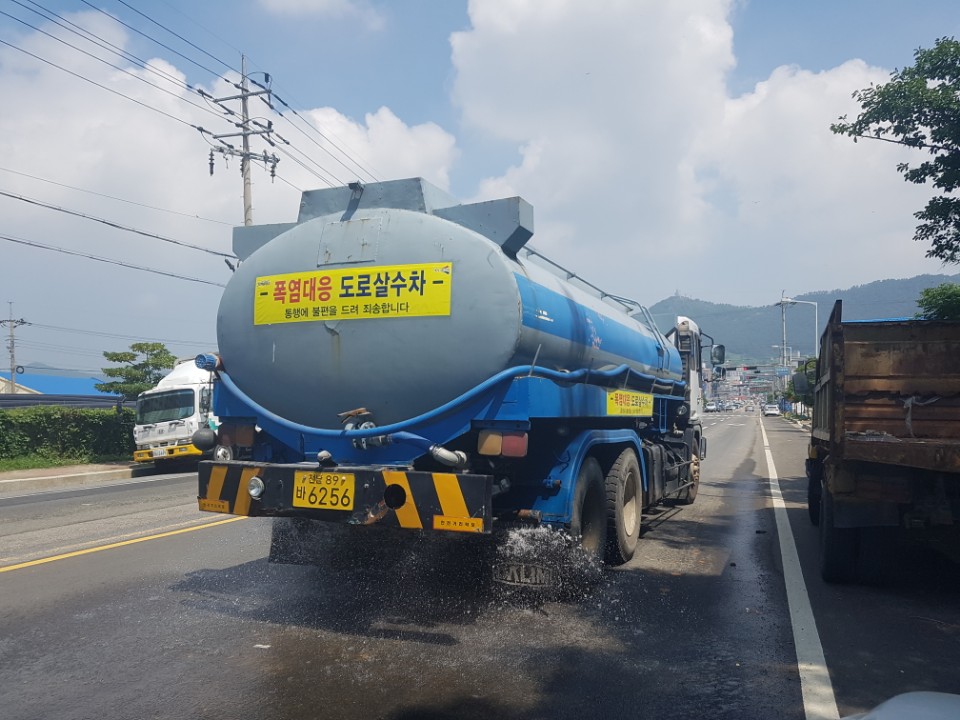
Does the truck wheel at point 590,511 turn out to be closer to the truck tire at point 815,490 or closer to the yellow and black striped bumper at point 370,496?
the yellow and black striped bumper at point 370,496

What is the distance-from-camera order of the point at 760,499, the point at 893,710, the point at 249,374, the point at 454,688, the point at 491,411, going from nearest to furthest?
the point at 893,710
the point at 454,688
the point at 491,411
the point at 249,374
the point at 760,499

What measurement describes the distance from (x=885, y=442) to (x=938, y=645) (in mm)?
1372

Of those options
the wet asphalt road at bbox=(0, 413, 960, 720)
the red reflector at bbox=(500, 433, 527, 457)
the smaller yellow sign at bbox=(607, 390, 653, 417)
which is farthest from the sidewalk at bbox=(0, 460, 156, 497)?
the red reflector at bbox=(500, 433, 527, 457)

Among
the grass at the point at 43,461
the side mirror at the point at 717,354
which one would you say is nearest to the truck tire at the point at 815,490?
the side mirror at the point at 717,354

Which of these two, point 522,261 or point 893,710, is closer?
point 893,710

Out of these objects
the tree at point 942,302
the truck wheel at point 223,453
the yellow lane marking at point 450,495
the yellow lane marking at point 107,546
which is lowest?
the yellow lane marking at point 107,546

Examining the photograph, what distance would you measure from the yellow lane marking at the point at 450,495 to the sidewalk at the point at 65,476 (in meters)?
13.0

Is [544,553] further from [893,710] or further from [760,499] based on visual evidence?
[760,499]

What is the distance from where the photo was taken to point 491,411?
4988 mm

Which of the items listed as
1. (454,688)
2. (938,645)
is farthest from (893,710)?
(938,645)

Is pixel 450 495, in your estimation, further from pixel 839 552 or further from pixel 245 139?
pixel 245 139

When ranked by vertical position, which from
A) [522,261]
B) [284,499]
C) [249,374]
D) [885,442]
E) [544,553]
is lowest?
[544,553]

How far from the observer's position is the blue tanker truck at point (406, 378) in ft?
16.3

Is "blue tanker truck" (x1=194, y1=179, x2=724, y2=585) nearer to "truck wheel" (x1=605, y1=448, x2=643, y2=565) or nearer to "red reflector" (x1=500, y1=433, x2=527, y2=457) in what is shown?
"red reflector" (x1=500, y1=433, x2=527, y2=457)
